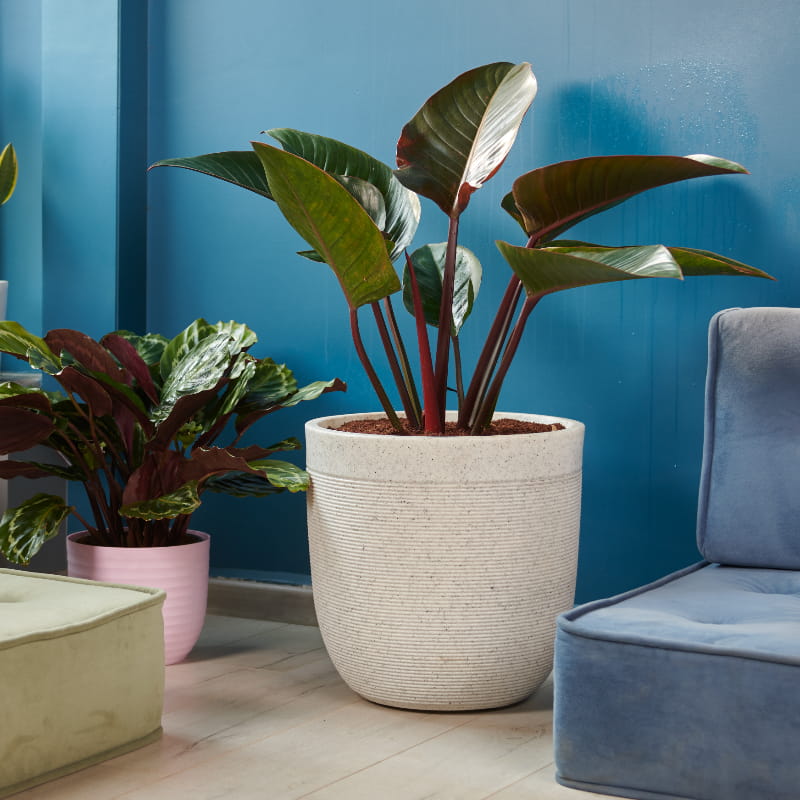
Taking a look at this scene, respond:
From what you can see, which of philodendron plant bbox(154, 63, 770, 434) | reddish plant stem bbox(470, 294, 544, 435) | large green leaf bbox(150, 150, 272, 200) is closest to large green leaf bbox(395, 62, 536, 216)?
philodendron plant bbox(154, 63, 770, 434)

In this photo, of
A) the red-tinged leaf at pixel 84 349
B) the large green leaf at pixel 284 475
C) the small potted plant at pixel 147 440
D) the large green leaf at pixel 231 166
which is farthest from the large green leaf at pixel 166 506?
the large green leaf at pixel 231 166

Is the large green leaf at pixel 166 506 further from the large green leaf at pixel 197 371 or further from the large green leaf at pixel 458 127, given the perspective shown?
the large green leaf at pixel 458 127

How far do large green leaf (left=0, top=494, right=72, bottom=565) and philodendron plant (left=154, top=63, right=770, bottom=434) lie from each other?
0.69 meters

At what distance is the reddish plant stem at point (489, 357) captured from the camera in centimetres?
188

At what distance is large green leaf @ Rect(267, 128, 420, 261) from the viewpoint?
199 centimetres

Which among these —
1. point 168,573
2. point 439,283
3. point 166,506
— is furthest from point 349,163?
point 168,573

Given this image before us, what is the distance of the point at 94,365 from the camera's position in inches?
79.0

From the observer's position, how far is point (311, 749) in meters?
1.70

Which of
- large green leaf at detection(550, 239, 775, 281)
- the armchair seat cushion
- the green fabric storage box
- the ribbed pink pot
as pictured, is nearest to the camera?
the armchair seat cushion

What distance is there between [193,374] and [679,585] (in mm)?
940

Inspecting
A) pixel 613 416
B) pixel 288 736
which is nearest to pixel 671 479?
pixel 613 416

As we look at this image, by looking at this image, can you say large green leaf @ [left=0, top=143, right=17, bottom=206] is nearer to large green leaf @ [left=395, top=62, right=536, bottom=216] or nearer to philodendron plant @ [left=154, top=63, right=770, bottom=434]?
philodendron plant @ [left=154, top=63, right=770, bottom=434]

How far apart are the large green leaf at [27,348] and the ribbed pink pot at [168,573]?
39 centimetres

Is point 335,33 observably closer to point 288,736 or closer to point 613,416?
point 613,416
